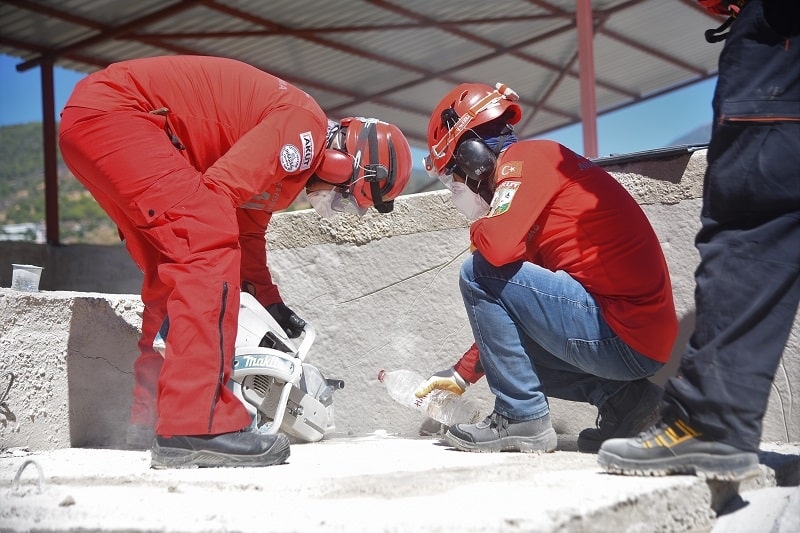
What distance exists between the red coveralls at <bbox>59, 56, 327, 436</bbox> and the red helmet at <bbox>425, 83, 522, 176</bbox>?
0.47m

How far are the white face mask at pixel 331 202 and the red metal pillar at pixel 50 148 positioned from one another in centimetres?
751

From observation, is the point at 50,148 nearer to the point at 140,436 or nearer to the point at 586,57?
the point at 586,57

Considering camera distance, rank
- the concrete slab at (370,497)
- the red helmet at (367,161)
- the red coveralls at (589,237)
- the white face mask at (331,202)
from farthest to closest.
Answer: the white face mask at (331,202) → the red helmet at (367,161) → the red coveralls at (589,237) → the concrete slab at (370,497)

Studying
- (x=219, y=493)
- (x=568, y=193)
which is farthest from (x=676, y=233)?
(x=219, y=493)

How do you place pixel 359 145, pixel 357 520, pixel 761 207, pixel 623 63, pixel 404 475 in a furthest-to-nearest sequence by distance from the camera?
pixel 623 63, pixel 359 145, pixel 404 475, pixel 761 207, pixel 357 520

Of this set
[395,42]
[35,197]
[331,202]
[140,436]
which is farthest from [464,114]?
[35,197]

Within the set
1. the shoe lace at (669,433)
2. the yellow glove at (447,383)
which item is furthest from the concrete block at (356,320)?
the shoe lace at (669,433)

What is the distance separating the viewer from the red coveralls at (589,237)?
2.85 m

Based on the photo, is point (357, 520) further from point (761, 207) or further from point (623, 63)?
point (623, 63)

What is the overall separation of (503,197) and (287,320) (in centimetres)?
122

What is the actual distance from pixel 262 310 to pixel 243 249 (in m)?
0.46

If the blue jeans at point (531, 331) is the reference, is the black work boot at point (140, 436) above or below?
below

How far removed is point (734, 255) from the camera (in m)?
2.11

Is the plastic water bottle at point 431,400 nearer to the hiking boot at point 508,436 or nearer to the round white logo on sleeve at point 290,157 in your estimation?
the hiking boot at point 508,436
